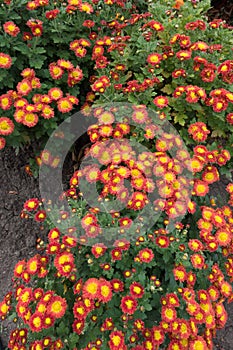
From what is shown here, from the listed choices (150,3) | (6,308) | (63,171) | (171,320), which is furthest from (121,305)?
(150,3)

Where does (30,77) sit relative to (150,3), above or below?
below

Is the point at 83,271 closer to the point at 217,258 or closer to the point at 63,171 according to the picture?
the point at 217,258

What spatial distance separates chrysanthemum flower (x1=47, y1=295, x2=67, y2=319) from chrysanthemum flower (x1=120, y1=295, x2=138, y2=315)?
1.00 ft

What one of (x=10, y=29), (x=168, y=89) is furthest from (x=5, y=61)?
(x=168, y=89)

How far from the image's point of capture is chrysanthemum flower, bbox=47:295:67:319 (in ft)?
6.34

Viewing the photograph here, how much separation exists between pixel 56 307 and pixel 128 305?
37 centimetres

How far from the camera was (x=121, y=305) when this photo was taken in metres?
1.94

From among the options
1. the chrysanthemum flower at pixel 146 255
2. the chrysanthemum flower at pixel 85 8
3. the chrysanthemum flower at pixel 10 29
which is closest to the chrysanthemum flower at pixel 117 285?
the chrysanthemum flower at pixel 146 255

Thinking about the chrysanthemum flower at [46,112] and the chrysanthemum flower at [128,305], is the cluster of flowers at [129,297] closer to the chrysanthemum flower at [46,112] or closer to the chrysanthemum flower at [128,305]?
the chrysanthemum flower at [128,305]

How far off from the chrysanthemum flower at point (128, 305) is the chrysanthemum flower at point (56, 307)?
31cm

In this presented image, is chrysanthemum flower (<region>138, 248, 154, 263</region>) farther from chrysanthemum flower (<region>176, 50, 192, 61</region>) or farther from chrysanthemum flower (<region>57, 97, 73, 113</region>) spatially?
chrysanthemum flower (<region>176, 50, 192, 61</region>)

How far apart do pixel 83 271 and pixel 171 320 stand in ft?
1.85

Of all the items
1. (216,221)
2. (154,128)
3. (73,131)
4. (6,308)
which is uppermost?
(154,128)

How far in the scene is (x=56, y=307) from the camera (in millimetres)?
1953
